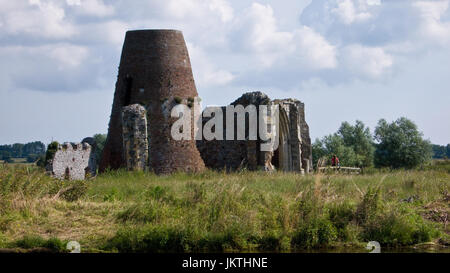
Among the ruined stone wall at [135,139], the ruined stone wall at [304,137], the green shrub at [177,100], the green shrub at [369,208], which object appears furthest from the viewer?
the ruined stone wall at [304,137]

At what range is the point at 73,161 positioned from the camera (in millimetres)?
22828

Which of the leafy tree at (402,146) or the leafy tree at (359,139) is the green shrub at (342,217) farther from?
the leafy tree at (359,139)

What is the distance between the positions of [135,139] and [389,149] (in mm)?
24038

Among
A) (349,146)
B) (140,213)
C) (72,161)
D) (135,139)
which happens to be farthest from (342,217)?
(349,146)

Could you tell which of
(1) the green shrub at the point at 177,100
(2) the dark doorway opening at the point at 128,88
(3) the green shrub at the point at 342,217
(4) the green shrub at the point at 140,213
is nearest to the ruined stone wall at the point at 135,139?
(1) the green shrub at the point at 177,100

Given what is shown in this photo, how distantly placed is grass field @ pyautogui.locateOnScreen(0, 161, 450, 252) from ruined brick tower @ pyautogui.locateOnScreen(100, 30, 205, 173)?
7861 millimetres

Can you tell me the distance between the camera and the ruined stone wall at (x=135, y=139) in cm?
1998

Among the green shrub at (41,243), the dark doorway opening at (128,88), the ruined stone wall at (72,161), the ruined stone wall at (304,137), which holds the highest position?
the dark doorway opening at (128,88)

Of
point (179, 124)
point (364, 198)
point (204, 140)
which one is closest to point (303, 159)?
point (204, 140)

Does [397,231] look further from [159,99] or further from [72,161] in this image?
[72,161]

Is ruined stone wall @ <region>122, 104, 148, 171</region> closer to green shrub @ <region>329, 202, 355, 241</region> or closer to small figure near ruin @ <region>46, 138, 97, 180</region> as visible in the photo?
small figure near ruin @ <region>46, 138, 97, 180</region>

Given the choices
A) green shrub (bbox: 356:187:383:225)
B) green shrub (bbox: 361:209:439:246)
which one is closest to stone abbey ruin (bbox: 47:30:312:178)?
green shrub (bbox: 356:187:383:225)
